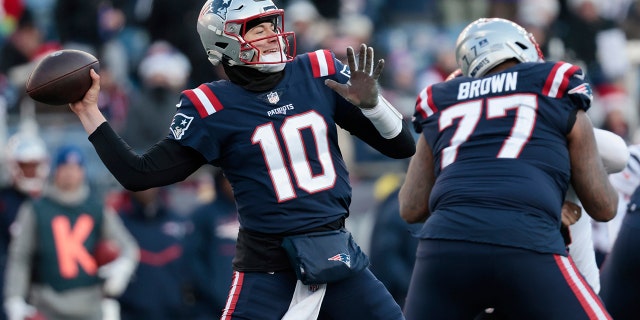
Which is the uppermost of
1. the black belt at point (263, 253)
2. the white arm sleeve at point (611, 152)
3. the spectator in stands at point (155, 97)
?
the white arm sleeve at point (611, 152)

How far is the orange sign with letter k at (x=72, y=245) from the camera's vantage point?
8.50 m

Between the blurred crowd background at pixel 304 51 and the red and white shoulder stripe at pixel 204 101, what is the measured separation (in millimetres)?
4598

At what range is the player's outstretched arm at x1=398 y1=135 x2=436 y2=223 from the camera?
5.23 m

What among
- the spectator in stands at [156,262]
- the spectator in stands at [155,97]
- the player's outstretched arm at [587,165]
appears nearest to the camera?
the player's outstretched arm at [587,165]

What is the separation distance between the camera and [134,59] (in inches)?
482

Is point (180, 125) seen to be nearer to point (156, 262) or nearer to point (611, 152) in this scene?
point (611, 152)

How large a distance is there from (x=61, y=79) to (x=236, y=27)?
702mm

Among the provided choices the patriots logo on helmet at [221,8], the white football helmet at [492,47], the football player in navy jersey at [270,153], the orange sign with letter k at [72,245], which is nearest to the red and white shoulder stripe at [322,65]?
the football player in navy jersey at [270,153]

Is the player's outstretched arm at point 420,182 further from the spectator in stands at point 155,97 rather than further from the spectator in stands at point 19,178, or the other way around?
the spectator in stands at point 155,97

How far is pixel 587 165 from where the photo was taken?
16.1ft

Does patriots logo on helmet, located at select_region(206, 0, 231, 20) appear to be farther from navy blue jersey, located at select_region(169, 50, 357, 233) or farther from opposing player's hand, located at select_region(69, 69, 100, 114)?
opposing player's hand, located at select_region(69, 69, 100, 114)

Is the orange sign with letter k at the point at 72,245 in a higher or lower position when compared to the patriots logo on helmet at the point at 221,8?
lower

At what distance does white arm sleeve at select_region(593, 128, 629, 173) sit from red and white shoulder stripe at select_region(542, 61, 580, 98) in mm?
430

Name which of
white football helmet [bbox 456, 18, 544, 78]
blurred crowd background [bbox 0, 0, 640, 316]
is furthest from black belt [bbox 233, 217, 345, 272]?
blurred crowd background [bbox 0, 0, 640, 316]
